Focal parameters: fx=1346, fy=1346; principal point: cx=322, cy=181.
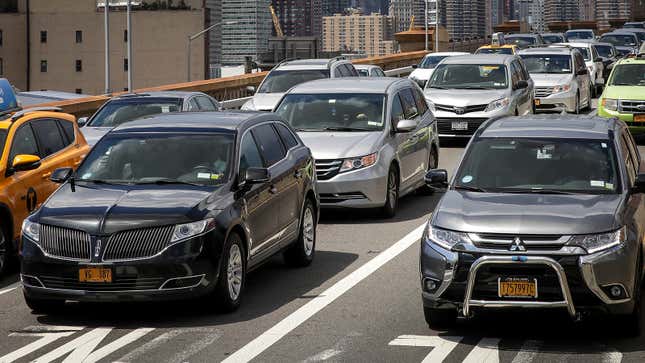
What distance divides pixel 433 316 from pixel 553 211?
1.18 m

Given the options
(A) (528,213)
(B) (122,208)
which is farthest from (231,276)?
(A) (528,213)

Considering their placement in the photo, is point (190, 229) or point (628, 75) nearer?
point (190, 229)

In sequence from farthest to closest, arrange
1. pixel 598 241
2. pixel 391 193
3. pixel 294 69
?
pixel 294 69 < pixel 391 193 < pixel 598 241

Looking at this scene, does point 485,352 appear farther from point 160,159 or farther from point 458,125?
point 458,125

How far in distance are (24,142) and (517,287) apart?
6706 mm

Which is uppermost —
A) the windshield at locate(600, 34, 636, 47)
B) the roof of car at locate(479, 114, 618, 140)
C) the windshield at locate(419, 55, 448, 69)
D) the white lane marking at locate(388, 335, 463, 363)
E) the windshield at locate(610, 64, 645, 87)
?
the windshield at locate(600, 34, 636, 47)

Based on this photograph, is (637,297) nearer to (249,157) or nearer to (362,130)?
(249,157)

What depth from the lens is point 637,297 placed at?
9.59m

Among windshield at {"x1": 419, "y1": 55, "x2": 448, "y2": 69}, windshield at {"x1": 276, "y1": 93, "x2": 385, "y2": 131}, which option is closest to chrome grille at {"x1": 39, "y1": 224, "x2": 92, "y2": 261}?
windshield at {"x1": 276, "y1": 93, "x2": 385, "y2": 131}

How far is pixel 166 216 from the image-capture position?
10.4 meters

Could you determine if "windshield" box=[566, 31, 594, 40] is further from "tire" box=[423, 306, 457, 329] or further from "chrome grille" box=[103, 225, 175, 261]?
"chrome grille" box=[103, 225, 175, 261]

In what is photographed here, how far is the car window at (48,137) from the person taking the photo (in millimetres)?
14562

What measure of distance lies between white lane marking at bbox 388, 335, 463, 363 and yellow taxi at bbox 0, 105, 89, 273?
476 cm

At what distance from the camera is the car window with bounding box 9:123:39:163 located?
13.9 meters
